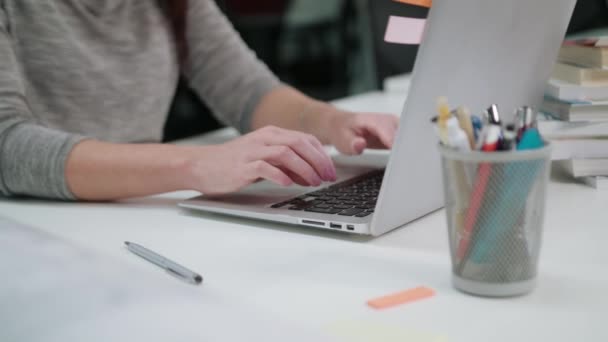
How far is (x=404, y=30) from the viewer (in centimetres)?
72

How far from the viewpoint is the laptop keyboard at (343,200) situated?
0.76 metres

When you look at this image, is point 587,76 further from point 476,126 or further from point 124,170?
point 124,170

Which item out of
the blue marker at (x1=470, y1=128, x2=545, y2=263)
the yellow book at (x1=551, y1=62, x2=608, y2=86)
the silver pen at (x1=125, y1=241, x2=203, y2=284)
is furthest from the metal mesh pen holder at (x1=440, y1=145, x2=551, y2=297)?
the yellow book at (x1=551, y1=62, x2=608, y2=86)

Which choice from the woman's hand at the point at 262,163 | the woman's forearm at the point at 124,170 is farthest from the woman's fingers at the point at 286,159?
the woman's forearm at the point at 124,170

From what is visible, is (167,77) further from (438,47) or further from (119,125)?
(438,47)

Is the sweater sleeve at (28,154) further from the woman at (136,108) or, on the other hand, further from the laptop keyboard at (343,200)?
the laptop keyboard at (343,200)

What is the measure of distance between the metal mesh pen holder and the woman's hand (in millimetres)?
271

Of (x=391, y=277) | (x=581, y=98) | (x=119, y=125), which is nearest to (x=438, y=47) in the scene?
(x=391, y=277)

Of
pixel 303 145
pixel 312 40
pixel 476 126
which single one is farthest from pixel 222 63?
pixel 312 40

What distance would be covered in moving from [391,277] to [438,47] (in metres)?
0.21

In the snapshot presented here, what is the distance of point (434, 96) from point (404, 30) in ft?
0.31

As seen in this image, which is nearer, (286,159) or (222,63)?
(286,159)

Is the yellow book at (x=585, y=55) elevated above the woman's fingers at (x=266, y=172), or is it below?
above

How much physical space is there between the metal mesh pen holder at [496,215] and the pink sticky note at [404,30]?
179mm
